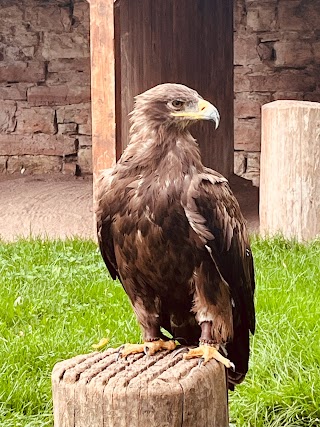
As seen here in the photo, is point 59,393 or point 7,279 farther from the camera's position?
A: point 7,279

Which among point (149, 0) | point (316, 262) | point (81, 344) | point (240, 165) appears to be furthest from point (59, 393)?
point (240, 165)

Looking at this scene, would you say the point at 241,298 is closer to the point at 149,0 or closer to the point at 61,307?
the point at 61,307

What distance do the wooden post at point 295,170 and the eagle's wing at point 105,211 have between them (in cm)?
398

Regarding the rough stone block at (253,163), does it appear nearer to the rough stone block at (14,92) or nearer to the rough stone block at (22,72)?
the rough stone block at (22,72)

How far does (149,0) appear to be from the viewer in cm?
726

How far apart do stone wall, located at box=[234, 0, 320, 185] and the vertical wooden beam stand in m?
3.49

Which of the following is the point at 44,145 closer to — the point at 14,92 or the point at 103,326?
the point at 14,92

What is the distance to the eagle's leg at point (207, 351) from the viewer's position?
231cm

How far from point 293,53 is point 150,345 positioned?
7.44 meters

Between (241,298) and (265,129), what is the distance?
167 inches

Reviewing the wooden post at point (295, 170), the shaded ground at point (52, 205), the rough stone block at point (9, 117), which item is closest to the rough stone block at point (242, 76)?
the shaded ground at point (52, 205)

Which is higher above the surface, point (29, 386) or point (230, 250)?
point (230, 250)

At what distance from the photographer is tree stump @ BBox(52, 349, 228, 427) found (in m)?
2.12

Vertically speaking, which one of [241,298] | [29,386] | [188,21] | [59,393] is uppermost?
[188,21]
